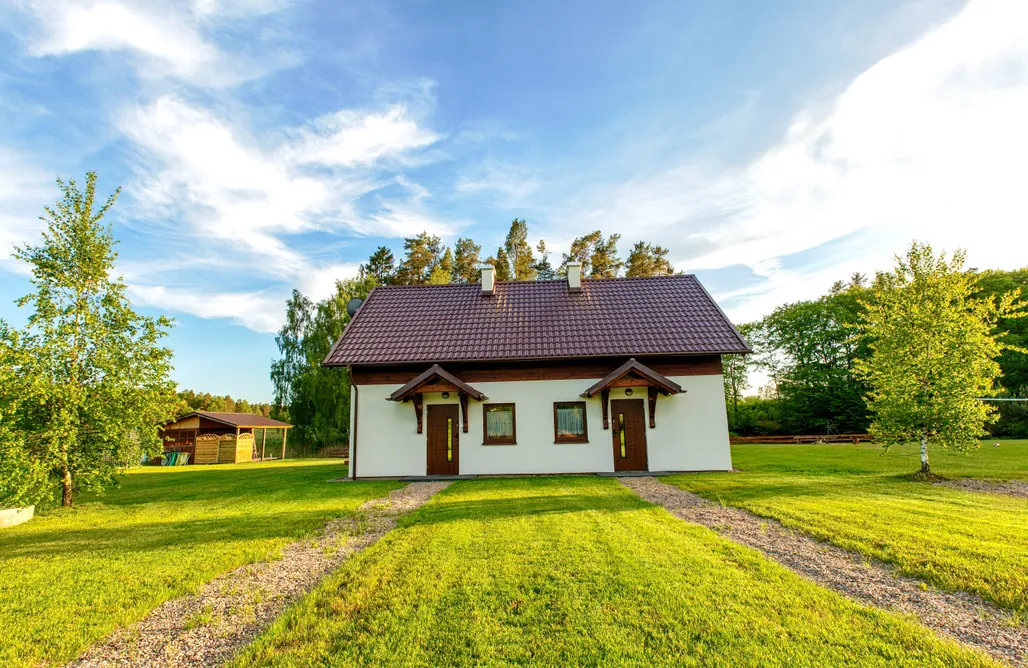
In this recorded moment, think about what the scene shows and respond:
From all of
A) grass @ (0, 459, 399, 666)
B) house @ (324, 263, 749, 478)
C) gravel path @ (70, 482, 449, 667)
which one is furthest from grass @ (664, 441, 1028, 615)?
grass @ (0, 459, 399, 666)

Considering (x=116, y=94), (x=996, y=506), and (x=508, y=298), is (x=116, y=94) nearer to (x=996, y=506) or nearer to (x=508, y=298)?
(x=508, y=298)

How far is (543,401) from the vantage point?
1309 centimetres

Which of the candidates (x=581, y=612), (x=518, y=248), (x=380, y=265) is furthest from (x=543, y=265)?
(x=581, y=612)

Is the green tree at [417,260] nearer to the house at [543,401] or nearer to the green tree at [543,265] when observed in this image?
the green tree at [543,265]

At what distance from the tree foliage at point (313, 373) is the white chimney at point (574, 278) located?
1903 cm

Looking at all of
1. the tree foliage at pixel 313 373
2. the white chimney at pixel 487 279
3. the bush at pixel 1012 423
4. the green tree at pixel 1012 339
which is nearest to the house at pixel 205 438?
the tree foliage at pixel 313 373

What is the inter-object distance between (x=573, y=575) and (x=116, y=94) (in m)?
12.3

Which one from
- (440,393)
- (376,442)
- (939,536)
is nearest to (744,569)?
(939,536)

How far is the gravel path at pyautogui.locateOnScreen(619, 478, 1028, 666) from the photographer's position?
11.2ft

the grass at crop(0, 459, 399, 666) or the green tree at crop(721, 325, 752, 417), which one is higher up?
the green tree at crop(721, 325, 752, 417)

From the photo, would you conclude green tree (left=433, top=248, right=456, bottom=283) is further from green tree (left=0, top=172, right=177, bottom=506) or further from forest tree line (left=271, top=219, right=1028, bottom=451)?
green tree (left=0, top=172, right=177, bottom=506)

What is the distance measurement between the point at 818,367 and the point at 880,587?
110 ft

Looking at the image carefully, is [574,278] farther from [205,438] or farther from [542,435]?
[205,438]

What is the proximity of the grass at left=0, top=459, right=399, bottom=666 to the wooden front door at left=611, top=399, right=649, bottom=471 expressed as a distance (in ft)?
20.2
